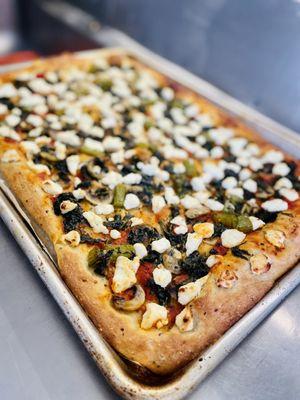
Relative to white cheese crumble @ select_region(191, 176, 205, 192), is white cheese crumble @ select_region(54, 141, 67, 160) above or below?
below

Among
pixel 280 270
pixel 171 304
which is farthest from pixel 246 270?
pixel 171 304

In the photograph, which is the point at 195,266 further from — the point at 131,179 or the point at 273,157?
the point at 273,157

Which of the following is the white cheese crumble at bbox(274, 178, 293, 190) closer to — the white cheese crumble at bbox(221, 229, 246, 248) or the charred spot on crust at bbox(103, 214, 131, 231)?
the white cheese crumble at bbox(221, 229, 246, 248)

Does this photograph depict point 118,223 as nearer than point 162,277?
No

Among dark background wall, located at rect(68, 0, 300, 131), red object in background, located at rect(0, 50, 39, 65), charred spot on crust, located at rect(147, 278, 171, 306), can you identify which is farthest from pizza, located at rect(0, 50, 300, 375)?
red object in background, located at rect(0, 50, 39, 65)

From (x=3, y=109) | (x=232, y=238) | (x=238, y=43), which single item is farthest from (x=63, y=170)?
(x=238, y=43)

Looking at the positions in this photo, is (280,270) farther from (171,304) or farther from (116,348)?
(116,348)
